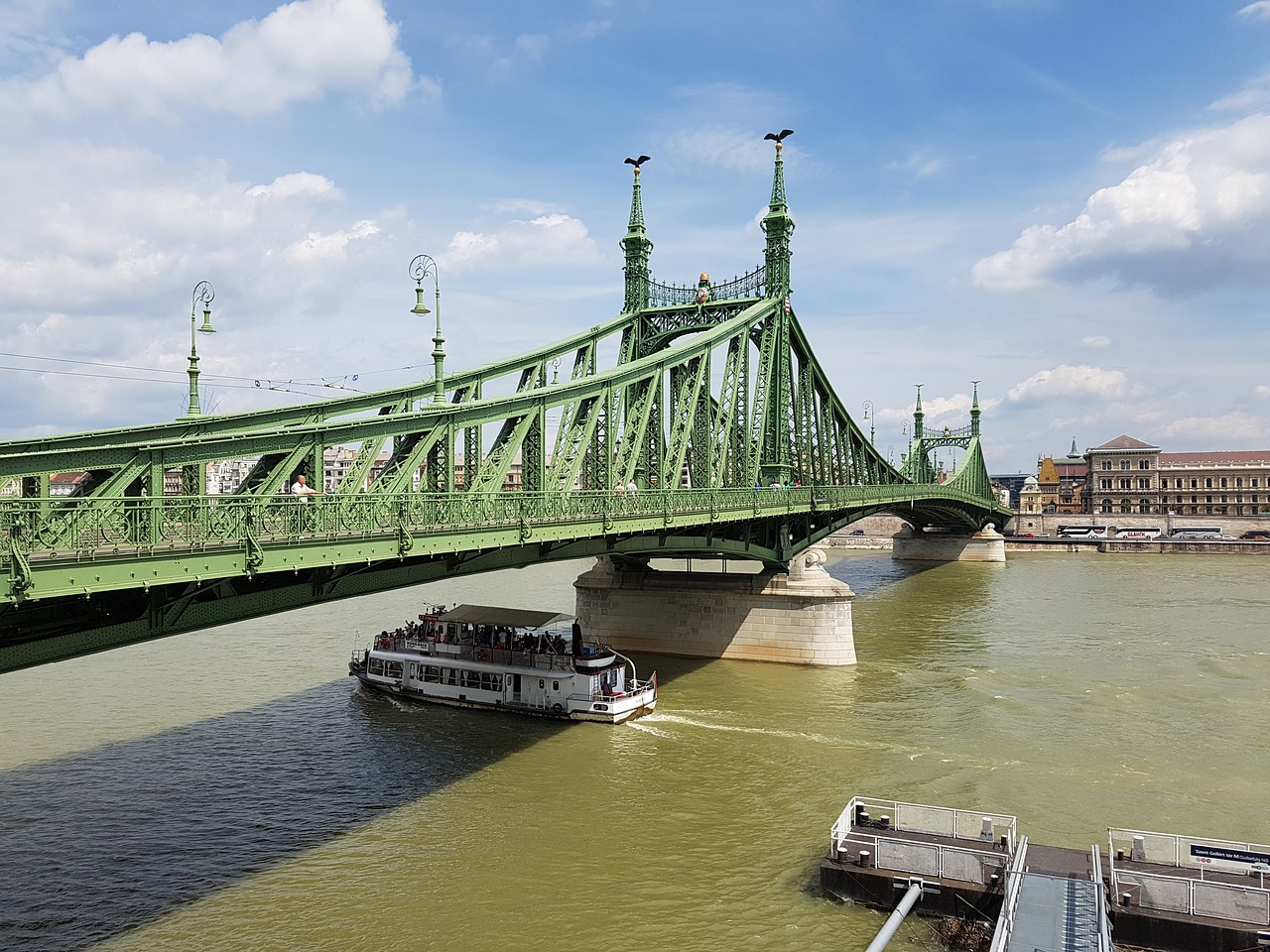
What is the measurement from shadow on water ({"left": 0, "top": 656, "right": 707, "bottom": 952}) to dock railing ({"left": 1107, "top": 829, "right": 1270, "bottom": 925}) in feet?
51.2

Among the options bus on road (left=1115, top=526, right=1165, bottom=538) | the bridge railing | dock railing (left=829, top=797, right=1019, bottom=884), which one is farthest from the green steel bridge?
bus on road (left=1115, top=526, right=1165, bottom=538)

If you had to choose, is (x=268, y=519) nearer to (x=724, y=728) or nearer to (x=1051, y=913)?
(x=1051, y=913)

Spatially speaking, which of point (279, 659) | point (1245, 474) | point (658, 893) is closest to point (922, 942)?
point (658, 893)

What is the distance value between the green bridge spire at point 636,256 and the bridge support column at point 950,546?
199ft

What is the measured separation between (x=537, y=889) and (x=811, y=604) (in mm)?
23175

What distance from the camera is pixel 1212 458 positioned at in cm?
13375

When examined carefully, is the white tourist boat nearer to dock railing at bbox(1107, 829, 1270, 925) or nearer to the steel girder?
the steel girder

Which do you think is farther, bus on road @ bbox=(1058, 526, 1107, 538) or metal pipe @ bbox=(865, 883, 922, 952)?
bus on road @ bbox=(1058, 526, 1107, 538)

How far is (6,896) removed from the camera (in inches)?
663

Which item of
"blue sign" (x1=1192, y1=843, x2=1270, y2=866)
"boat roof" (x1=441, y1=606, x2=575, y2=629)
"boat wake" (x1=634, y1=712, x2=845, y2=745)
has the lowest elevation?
"boat wake" (x1=634, y1=712, x2=845, y2=745)

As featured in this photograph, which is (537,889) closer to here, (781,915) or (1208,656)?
(781,915)

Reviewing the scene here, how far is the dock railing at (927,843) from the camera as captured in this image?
16.1m

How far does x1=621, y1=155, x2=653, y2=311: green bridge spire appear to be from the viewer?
150ft

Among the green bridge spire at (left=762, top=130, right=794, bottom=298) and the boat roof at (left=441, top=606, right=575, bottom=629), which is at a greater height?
the green bridge spire at (left=762, top=130, right=794, bottom=298)
